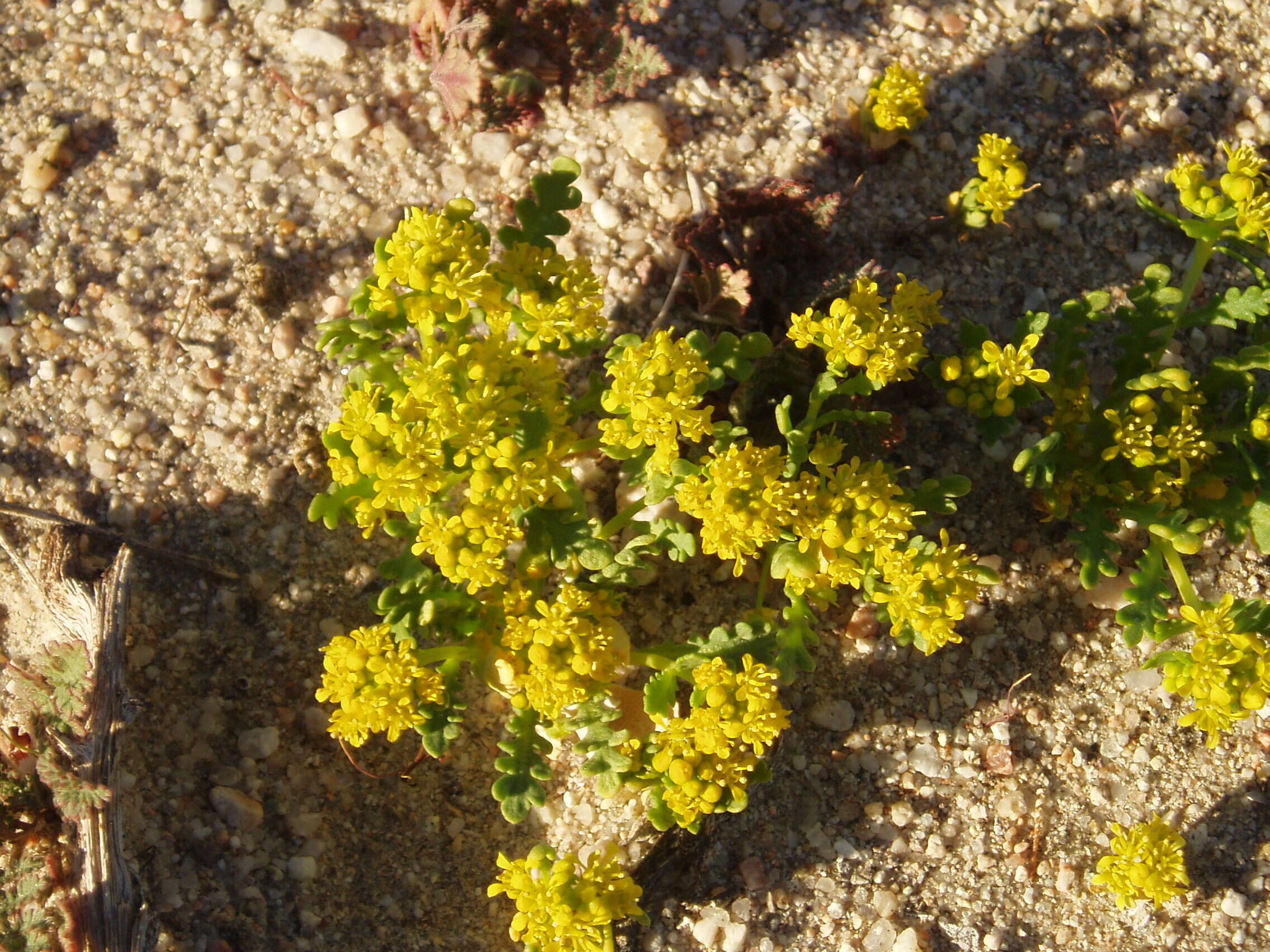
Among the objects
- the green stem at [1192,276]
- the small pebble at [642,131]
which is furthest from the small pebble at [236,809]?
the green stem at [1192,276]

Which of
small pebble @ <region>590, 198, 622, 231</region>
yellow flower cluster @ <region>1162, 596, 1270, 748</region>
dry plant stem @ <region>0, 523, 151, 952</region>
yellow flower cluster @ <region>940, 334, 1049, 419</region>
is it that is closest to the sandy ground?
small pebble @ <region>590, 198, 622, 231</region>

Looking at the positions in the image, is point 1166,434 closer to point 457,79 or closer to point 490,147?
point 490,147

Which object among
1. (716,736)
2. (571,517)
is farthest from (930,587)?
(571,517)

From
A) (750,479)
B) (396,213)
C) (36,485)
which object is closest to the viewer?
(750,479)

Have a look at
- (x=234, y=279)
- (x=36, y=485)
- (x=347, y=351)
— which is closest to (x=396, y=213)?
(x=234, y=279)

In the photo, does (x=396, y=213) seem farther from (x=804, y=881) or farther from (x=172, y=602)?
(x=804, y=881)

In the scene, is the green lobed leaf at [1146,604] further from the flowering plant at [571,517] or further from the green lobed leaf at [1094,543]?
the flowering plant at [571,517]

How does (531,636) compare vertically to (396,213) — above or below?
below
